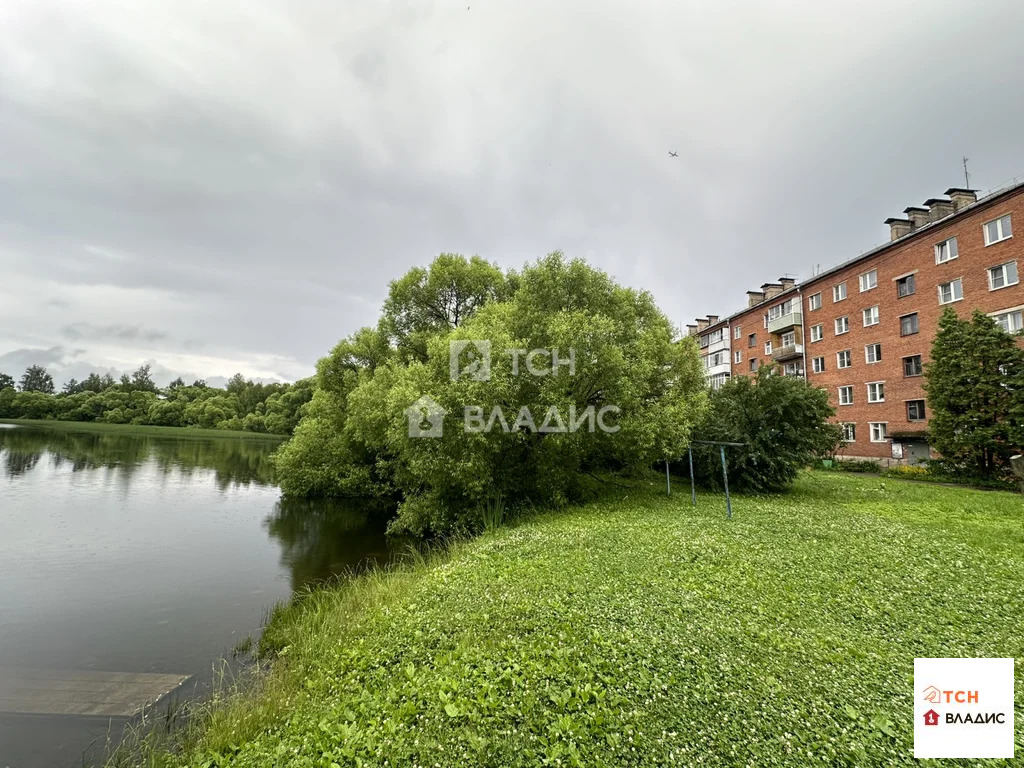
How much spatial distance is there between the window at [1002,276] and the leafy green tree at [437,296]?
92.5 feet

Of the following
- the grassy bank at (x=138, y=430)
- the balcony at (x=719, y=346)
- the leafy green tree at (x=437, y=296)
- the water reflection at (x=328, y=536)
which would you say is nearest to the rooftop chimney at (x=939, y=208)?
the balcony at (x=719, y=346)

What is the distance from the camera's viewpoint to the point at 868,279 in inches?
1385

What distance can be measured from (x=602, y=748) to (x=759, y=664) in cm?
218

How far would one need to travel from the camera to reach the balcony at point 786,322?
136ft

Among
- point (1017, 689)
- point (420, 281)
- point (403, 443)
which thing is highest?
point (420, 281)

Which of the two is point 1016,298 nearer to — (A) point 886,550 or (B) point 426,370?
(A) point 886,550

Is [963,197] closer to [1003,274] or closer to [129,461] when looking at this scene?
[1003,274]

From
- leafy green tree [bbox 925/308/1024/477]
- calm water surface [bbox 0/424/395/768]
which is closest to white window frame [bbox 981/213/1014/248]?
leafy green tree [bbox 925/308/1024/477]

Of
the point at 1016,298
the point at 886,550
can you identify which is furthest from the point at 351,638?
the point at 1016,298

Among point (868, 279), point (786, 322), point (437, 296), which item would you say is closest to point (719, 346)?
point (786, 322)

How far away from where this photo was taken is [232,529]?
1866 cm

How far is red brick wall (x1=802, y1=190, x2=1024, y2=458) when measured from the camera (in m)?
26.7

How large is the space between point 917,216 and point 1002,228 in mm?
7122

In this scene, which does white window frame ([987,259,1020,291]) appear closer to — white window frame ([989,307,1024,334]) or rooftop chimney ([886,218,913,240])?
white window frame ([989,307,1024,334])
